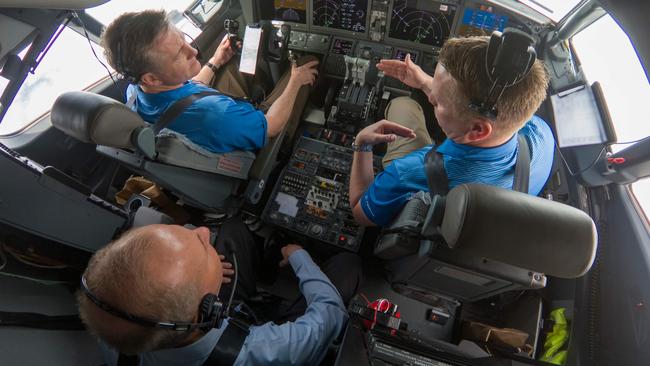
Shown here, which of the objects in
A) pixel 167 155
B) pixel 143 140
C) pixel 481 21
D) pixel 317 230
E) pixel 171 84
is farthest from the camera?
pixel 481 21

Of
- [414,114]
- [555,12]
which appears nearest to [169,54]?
[414,114]

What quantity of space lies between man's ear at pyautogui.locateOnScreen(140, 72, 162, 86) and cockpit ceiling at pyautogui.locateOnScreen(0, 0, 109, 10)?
1.32 feet

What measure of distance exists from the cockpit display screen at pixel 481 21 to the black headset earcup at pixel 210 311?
6.82 feet

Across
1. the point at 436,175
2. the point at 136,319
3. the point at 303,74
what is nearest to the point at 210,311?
the point at 136,319

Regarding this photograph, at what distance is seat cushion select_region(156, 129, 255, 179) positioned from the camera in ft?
5.00

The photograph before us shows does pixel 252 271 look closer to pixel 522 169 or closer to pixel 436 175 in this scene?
pixel 436 175

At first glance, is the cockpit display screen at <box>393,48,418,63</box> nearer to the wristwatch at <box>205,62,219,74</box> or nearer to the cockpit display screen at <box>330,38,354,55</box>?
the cockpit display screen at <box>330,38,354,55</box>

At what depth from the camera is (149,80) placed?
1578 mm

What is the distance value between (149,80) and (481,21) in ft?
6.21

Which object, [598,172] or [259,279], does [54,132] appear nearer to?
[259,279]

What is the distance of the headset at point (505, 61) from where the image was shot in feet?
3.16

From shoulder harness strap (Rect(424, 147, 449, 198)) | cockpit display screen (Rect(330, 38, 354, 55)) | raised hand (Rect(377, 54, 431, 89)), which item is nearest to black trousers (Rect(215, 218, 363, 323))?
shoulder harness strap (Rect(424, 147, 449, 198))

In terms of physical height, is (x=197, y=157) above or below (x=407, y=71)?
below

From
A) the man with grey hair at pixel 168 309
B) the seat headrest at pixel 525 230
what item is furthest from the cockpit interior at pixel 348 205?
the man with grey hair at pixel 168 309
